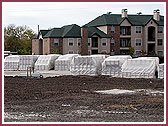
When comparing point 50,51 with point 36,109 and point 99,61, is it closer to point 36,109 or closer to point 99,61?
point 99,61

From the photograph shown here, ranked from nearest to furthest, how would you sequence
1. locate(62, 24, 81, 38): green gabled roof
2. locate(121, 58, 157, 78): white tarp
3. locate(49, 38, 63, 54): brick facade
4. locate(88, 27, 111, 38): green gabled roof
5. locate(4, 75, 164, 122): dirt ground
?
1. locate(4, 75, 164, 122): dirt ground
2. locate(121, 58, 157, 78): white tarp
3. locate(49, 38, 63, 54): brick facade
4. locate(62, 24, 81, 38): green gabled roof
5. locate(88, 27, 111, 38): green gabled roof

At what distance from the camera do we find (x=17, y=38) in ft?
232

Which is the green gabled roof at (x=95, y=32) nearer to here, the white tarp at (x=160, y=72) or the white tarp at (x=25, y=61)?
Result: the white tarp at (x=25, y=61)

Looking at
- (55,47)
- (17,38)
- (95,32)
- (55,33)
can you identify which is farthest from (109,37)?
(17,38)

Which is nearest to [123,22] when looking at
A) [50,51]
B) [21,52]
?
[50,51]

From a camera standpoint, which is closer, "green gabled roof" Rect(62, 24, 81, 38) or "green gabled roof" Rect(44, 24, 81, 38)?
"green gabled roof" Rect(44, 24, 81, 38)

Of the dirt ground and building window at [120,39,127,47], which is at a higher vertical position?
building window at [120,39,127,47]

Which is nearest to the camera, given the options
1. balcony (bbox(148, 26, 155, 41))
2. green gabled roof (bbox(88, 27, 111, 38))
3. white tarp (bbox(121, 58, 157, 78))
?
white tarp (bbox(121, 58, 157, 78))

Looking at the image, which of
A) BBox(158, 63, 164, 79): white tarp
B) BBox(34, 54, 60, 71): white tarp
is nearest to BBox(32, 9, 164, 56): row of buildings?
BBox(34, 54, 60, 71): white tarp

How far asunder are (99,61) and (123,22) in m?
31.1

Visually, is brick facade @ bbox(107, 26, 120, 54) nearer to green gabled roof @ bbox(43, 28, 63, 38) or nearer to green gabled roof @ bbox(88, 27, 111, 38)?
green gabled roof @ bbox(88, 27, 111, 38)

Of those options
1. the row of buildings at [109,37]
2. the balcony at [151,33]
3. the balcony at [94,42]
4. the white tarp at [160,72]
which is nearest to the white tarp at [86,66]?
the white tarp at [160,72]

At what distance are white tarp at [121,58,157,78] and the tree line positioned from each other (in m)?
39.8

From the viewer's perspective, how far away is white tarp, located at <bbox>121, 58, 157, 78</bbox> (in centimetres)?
2495
